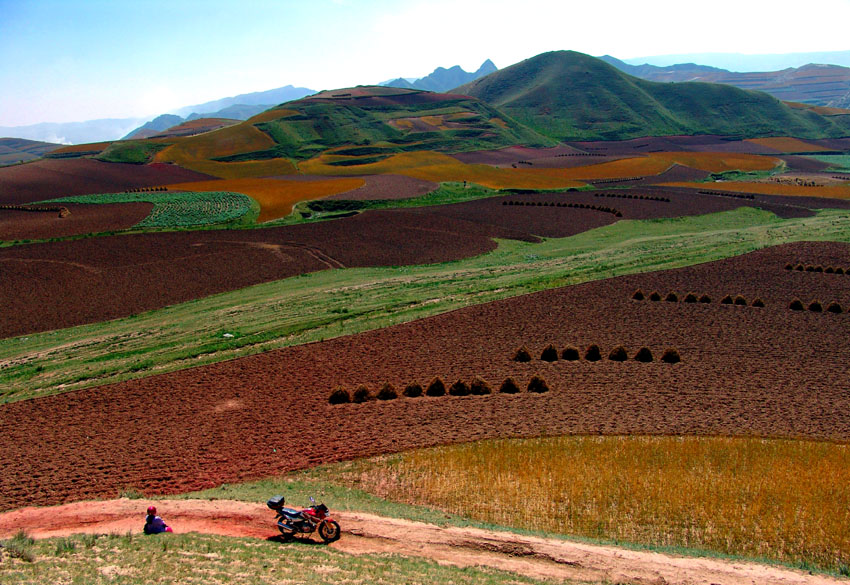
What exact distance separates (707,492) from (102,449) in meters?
21.0

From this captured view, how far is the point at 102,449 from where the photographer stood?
22.0m

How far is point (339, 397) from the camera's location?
26000mm

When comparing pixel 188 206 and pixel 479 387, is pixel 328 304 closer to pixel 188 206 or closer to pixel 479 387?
pixel 479 387

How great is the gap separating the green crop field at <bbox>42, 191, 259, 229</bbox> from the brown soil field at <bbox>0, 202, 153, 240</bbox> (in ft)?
7.66

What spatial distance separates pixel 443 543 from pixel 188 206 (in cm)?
8287

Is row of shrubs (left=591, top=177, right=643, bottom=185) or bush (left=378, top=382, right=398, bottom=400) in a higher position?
row of shrubs (left=591, top=177, right=643, bottom=185)

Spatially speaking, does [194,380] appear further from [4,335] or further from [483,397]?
[4,335]

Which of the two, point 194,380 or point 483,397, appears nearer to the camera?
point 483,397

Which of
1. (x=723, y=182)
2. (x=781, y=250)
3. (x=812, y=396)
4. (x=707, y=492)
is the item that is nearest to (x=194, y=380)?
(x=707, y=492)

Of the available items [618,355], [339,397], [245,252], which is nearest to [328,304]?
[339,397]

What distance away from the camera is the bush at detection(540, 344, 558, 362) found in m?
30.2

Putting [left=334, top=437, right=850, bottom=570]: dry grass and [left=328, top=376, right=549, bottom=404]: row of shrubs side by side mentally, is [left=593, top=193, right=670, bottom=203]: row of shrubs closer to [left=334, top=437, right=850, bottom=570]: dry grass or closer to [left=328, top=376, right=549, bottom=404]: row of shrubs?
[left=328, top=376, right=549, bottom=404]: row of shrubs

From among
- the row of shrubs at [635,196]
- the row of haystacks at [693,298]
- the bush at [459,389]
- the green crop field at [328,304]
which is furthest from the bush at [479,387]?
the row of shrubs at [635,196]

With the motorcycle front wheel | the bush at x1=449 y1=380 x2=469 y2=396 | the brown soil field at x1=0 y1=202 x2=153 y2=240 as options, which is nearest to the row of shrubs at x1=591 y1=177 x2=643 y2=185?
the brown soil field at x1=0 y1=202 x2=153 y2=240
